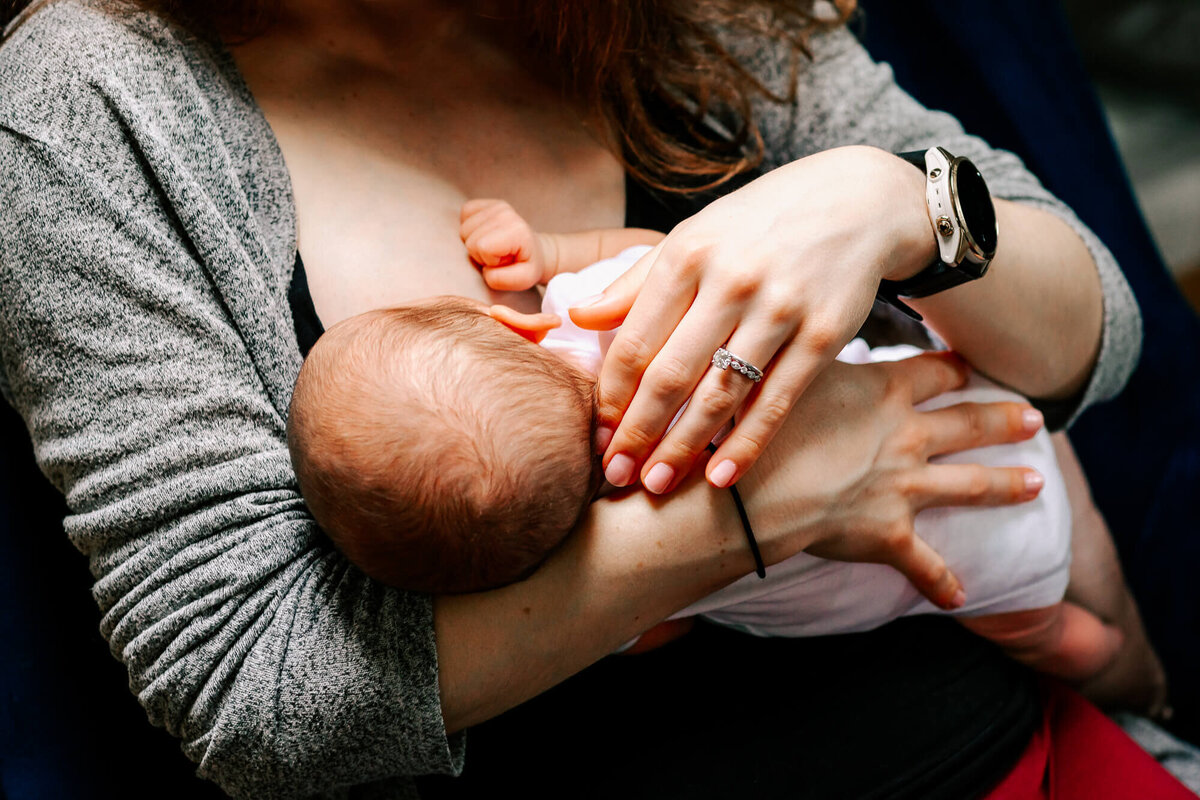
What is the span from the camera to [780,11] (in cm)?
124

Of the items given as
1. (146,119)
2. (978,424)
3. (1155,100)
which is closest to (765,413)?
(978,424)

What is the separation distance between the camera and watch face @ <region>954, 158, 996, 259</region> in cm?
90

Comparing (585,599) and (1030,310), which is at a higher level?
(1030,310)

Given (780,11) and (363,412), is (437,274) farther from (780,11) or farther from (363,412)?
(780,11)

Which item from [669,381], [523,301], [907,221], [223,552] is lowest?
[223,552]

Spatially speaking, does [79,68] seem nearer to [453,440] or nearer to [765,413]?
[453,440]

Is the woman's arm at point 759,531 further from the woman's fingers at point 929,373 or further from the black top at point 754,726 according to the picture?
the black top at point 754,726

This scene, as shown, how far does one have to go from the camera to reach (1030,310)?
103 centimetres

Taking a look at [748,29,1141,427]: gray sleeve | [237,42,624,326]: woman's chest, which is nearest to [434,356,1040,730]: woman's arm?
[748,29,1141,427]: gray sleeve

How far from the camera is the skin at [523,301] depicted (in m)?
0.83

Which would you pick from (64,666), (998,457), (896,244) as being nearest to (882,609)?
(998,457)

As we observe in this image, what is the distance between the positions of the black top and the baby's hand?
20 centimetres

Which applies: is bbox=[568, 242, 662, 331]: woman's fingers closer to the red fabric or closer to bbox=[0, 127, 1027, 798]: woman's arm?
bbox=[0, 127, 1027, 798]: woman's arm

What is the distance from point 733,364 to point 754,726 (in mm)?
487
